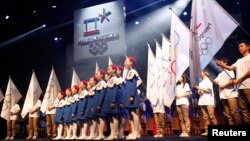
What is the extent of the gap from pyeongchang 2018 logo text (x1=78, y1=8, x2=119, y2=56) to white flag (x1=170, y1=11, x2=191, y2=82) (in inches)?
137

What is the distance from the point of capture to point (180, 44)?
768 cm

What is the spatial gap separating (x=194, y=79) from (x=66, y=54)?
8.86 m

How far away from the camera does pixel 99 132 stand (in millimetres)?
7891

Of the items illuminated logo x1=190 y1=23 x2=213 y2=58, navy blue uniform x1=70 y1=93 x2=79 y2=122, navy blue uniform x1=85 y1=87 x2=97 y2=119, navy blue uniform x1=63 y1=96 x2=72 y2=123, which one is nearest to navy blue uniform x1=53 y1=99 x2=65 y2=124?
navy blue uniform x1=63 y1=96 x2=72 y2=123

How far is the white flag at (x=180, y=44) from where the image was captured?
24.3 ft

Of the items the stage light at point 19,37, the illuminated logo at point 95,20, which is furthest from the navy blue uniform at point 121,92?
the stage light at point 19,37

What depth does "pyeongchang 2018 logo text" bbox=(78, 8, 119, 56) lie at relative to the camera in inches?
441

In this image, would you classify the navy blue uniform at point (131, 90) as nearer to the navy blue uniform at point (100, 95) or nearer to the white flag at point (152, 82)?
the navy blue uniform at point (100, 95)

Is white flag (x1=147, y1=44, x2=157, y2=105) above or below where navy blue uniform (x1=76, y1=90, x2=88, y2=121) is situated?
above

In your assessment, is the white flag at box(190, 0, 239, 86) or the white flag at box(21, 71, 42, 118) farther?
the white flag at box(21, 71, 42, 118)

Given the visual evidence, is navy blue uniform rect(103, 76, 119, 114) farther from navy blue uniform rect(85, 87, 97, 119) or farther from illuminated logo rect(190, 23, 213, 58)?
illuminated logo rect(190, 23, 213, 58)

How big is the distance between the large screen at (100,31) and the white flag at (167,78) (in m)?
2.12

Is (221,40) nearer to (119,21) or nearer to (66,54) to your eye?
(119,21)

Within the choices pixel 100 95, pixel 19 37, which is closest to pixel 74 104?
pixel 100 95
